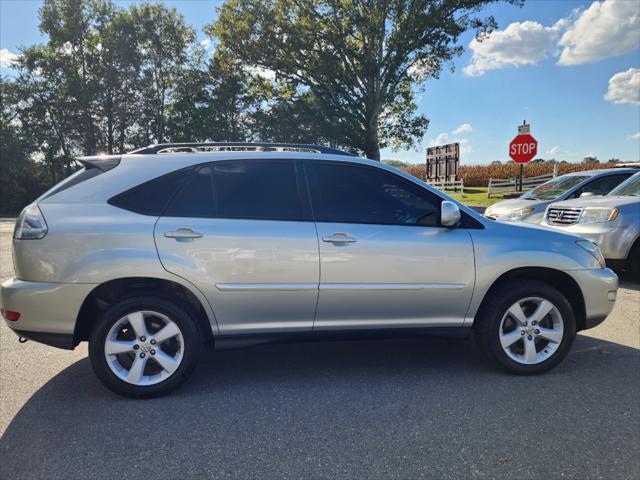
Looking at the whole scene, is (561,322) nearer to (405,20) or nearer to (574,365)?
(574,365)

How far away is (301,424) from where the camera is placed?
2.80m

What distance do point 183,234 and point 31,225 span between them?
1008 millimetres

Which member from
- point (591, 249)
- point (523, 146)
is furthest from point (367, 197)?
point (523, 146)

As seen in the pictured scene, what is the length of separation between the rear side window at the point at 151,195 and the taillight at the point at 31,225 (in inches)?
18.1

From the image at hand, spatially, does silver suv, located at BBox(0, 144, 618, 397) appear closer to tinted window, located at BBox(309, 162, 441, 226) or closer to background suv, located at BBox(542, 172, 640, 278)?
tinted window, located at BBox(309, 162, 441, 226)

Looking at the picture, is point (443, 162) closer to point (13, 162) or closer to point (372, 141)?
point (372, 141)

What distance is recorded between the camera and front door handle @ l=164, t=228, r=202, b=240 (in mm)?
3110

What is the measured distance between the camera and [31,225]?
301 cm

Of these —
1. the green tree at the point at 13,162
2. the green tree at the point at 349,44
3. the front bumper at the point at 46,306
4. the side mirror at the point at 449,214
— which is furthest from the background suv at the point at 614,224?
the green tree at the point at 13,162

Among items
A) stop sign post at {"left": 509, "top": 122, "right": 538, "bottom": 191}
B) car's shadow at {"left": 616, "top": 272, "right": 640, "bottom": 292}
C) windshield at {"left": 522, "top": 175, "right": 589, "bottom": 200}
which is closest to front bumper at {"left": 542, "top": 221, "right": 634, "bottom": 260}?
car's shadow at {"left": 616, "top": 272, "right": 640, "bottom": 292}

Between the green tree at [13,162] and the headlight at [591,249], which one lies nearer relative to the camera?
the headlight at [591,249]

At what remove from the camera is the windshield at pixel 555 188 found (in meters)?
8.89

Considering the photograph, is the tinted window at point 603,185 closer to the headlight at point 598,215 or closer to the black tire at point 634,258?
the headlight at point 598,215

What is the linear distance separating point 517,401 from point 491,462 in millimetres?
839
